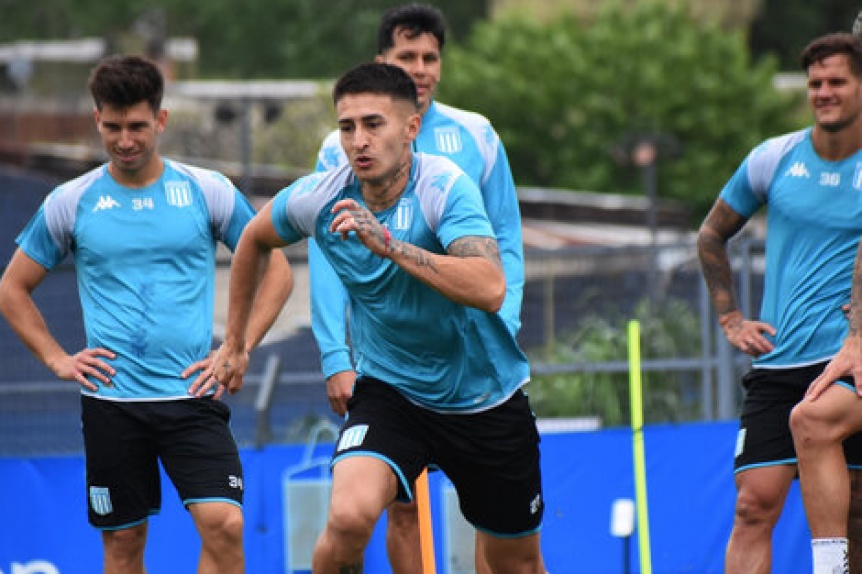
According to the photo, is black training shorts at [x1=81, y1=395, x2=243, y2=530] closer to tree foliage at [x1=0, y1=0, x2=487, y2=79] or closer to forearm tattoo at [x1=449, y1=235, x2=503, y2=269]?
forearm tattoo at [x1=449, y1=235, x2=503, y2=269]

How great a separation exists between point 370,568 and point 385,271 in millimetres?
3350

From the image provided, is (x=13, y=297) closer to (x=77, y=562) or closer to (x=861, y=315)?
(x=77, y=562)

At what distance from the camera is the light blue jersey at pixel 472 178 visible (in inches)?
258

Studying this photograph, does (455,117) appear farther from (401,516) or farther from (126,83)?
(401,516)

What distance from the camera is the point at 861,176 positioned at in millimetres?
6453

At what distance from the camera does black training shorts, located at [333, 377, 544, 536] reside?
18.5 feet

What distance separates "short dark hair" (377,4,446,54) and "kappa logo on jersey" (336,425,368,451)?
196 cm

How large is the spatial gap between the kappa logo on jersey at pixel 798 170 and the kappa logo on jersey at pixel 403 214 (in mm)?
1973

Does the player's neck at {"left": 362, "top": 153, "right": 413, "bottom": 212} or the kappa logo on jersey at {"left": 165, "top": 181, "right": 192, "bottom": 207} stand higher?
the kappa logo on jersey at {"left": 165, "top": 181, "right": 192, "bottom": 207}

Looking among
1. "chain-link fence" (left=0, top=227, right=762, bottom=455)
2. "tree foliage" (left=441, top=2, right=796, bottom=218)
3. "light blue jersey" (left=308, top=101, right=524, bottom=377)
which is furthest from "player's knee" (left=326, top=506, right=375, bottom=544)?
"tree foliage" (left=441, top=2, right=796, bottom=218)

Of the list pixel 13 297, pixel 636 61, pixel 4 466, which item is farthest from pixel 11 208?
pixel 13 297

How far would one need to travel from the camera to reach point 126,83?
645 centimetres

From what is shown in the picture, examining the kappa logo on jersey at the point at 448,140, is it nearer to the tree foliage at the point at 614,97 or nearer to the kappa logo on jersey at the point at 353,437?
the kappa logo on jersey at the point at 353,437

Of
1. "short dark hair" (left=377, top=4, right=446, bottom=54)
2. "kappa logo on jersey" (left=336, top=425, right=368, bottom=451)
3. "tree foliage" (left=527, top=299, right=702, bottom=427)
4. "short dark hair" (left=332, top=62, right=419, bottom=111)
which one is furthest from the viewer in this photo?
"tree foliage" (left=527, top=299, right=702, bottom=427)
